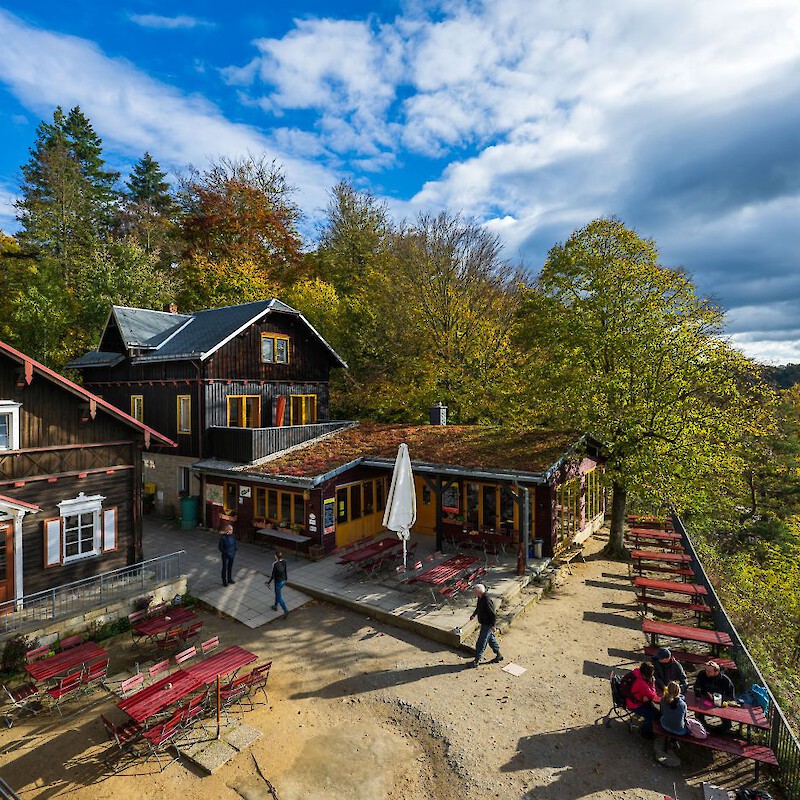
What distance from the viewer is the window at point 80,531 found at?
1180 cm

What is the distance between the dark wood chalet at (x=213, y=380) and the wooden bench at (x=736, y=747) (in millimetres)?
14537

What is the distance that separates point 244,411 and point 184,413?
7.86 feet

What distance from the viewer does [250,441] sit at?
17.2 m

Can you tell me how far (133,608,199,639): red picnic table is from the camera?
9992 millimetres

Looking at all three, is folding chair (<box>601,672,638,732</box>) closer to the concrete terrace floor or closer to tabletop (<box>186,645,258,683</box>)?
the concrete terrace floor

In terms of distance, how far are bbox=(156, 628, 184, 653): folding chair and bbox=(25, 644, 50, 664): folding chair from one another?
205cm

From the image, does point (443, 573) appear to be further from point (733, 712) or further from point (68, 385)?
point (68, 385)

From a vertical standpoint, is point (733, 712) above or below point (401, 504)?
below

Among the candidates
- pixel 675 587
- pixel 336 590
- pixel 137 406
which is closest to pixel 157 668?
pixel 336 590

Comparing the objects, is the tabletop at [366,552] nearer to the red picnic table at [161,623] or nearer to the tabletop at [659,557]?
the red picnic table at [161,623]

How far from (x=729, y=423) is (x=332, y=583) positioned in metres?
13.2

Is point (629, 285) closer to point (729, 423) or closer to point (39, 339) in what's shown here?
point (729, 423)

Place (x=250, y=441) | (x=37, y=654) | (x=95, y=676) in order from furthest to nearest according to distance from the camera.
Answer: (x=250, y=441) → (x=37, y=654) → (x=95, y=676)

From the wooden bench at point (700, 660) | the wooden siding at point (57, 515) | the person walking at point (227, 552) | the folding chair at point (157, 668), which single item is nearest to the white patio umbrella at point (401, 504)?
the person walking at point (227, 552)
